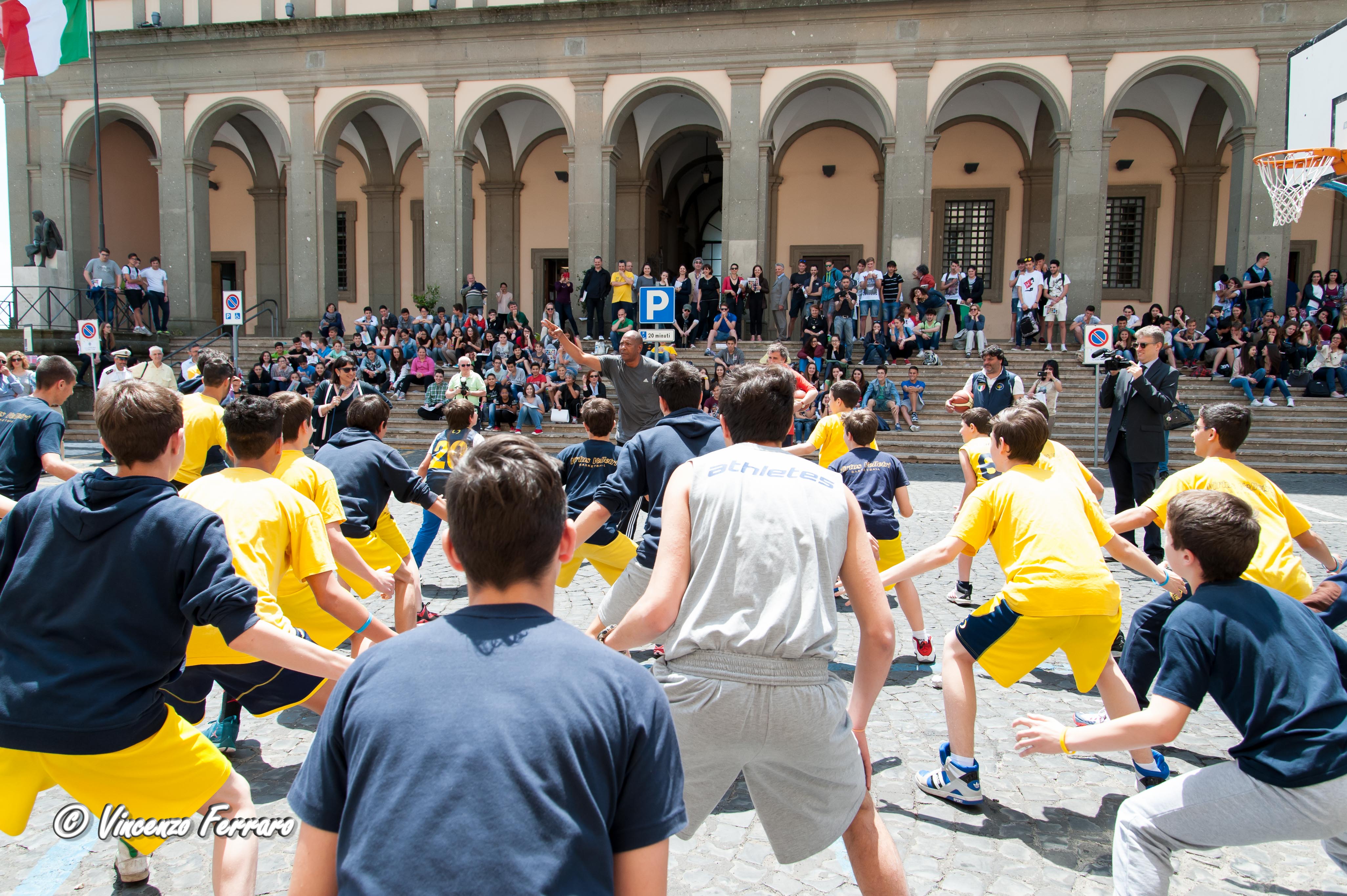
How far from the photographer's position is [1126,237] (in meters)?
22.0

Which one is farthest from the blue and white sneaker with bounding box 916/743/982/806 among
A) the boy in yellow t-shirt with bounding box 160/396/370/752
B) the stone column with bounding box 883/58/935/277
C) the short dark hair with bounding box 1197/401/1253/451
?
the stone column with bounding box 883/58/935/277

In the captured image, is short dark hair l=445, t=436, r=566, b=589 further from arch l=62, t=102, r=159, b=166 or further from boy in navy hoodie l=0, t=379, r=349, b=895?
arch l=62, t=102, r=159, b=166

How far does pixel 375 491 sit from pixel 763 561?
349cm

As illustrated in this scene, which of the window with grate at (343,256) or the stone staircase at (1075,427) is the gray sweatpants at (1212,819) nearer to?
the stone staircase at (1075,427)

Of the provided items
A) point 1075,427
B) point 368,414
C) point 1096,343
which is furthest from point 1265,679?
point 1075,427

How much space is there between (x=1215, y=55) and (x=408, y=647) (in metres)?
21.2

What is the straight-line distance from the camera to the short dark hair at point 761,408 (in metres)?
2.58

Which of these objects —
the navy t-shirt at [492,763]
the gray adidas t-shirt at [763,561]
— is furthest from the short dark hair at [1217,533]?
the navy t-shirt at [492,763]

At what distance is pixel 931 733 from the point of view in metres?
4.29

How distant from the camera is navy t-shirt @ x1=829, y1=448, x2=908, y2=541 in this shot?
563 centimetres

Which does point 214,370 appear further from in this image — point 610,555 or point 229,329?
point 229,329

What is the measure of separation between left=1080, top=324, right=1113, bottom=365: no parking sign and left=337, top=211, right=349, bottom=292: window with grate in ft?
63.1

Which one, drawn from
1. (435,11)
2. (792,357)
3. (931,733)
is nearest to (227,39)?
(435,11)

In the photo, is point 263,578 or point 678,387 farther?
point 678,387
